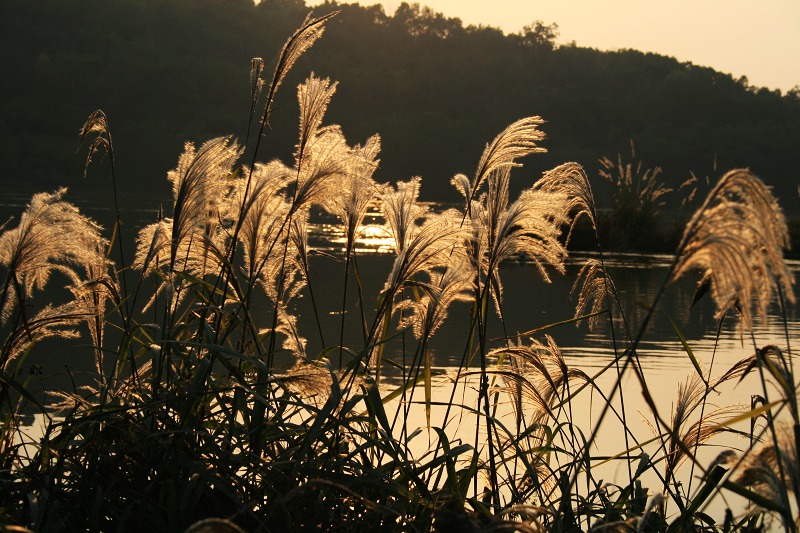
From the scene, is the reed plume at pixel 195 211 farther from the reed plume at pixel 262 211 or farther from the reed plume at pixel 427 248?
the reed plume at pixel 427 248

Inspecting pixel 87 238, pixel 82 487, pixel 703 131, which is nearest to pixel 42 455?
pixel 82 487

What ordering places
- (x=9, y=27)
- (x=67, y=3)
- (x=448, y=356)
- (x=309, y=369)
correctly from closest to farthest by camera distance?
(x=309, y=369)
(x=448, y=356)
(x=9, y=27)
(x=67, y=3)

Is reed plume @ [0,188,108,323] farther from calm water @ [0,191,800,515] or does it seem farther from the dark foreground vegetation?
calm water @ [0,191,800,515]

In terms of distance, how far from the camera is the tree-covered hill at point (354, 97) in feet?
161

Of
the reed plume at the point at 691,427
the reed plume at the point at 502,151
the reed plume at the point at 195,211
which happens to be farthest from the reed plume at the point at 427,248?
the reed plume at the point at 691,427

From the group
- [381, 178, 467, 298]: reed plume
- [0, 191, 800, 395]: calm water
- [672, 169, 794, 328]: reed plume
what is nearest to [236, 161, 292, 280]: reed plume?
[0, 191, 800, 395]: calm water

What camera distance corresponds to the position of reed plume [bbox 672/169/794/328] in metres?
1.51

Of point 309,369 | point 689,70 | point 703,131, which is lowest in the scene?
point 309,369

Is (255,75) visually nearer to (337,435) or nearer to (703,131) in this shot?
(337,435)

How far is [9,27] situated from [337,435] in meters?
60.8

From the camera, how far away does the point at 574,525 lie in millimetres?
2691

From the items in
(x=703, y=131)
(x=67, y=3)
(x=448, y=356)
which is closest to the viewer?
(x=448, y=356)

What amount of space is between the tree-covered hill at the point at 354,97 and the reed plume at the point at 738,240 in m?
43.9

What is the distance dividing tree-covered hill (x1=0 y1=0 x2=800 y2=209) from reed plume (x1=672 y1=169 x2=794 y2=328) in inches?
1727
